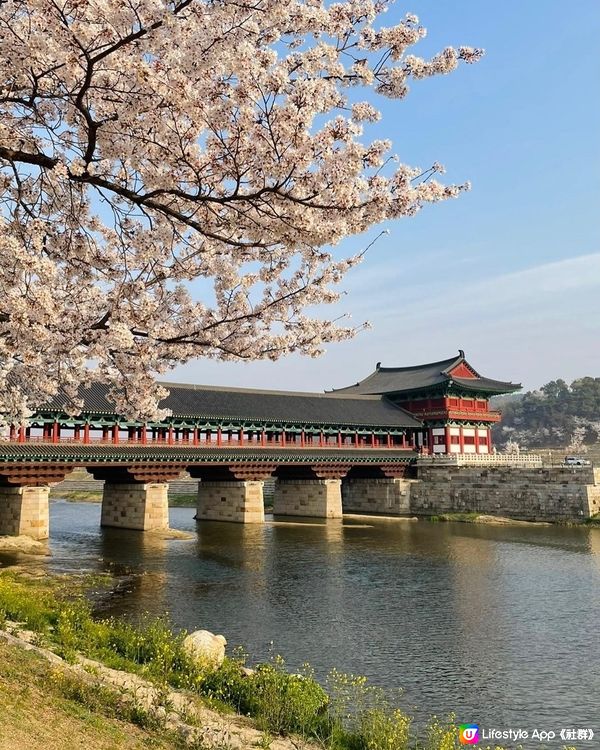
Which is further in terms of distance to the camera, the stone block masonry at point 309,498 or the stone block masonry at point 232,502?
the stone block masonry at point 309,498

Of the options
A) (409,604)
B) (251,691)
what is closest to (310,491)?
(409,604)

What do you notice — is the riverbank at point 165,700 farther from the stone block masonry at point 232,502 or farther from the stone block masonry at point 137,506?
the stone block masonry at point 232,502

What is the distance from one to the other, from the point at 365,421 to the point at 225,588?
32458 millimetres

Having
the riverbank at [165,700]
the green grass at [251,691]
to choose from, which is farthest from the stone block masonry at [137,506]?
the riverbank at [165,700]

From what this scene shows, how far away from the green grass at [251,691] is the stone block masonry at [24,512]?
19.5 meters

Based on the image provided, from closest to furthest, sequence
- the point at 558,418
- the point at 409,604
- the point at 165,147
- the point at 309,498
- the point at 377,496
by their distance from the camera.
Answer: the point at 165,147, the point at 409,604, the point at 309,498, the point at 377,496, the point at 558,418

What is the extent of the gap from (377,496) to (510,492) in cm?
1248

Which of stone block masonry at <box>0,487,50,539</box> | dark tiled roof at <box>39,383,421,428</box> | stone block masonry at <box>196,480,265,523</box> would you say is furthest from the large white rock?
stone block masonry at <box>196,480,265,523</box>

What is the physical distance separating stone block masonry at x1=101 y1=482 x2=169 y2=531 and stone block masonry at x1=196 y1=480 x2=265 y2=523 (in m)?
6.18

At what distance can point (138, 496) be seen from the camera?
127ft

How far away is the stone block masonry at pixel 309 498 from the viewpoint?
48094 mm

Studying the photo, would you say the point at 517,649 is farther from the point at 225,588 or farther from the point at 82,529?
the point at 82,529

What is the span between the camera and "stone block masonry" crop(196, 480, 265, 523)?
4342 cm

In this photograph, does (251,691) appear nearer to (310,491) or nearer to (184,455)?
(184,455)
